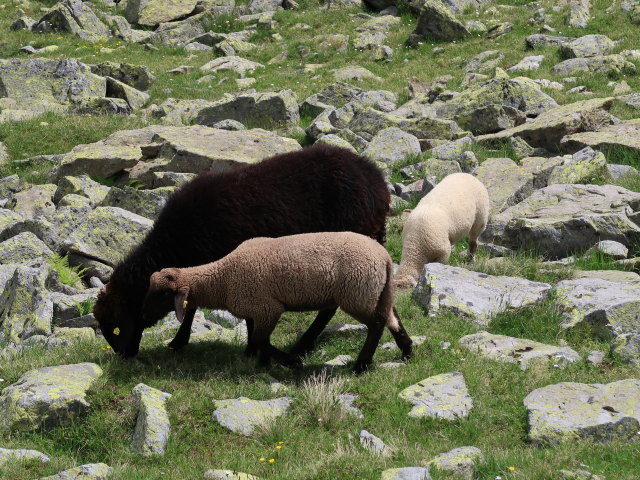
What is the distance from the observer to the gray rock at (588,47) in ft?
70.5

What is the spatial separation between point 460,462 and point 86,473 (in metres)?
2.76

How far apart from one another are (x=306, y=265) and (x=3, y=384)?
3.24 m

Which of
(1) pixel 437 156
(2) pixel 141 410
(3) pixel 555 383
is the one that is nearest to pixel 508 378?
(3) pixel 555 383

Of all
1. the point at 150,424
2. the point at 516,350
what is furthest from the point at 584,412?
the point at 150,424

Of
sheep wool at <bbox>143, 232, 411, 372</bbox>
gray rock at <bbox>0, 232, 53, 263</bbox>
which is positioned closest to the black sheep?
sheep wool at <bbox>143, 232, 411, 372</bbox>

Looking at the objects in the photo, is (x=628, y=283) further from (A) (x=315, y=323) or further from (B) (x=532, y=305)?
(A) (x=315, y=323)

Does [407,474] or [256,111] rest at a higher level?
[407,474]

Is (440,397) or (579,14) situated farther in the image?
(579,14)

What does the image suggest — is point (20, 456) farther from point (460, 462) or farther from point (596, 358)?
point (596, 358)

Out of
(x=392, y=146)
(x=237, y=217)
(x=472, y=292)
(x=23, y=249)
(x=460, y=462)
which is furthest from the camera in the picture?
(x=392, y=146)

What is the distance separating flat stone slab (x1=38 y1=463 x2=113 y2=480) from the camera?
243 inches

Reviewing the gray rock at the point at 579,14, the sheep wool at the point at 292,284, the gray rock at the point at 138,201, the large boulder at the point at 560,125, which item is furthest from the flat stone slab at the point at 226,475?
the gray rock at the point at 579,14

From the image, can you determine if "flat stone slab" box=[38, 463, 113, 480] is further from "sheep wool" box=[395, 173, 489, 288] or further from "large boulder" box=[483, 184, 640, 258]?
"large boulder" box=[483, 184, 640, 258]

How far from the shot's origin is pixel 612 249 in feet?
36.7
